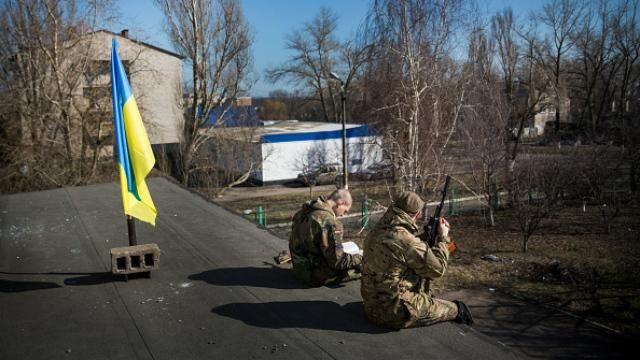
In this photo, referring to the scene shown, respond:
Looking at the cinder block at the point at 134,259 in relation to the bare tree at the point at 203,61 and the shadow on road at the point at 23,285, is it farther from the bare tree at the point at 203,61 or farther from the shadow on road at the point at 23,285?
the bare tree at the point at 203,61

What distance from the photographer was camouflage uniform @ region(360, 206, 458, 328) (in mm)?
3881

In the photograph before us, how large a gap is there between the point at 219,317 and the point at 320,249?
112 centimetres

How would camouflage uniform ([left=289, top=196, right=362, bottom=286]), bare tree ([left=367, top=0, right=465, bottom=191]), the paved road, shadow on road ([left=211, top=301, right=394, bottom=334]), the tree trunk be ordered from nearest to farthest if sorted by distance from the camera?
the paved road
shadow on road ([left=211, top=301, right=394, bottom=334])
camouflage uniform ([left=289, top=196, right=362, bottom=286])
bare tree ([left=367, top=0, right=465, bottom=191])
the tree trunk

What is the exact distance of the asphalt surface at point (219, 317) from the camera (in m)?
3.76

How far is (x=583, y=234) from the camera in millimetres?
14227

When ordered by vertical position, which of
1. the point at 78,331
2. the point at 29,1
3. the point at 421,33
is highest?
the point at 29,1

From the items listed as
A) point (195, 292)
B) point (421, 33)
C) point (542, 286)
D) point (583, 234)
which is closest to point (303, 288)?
point (195, 292)

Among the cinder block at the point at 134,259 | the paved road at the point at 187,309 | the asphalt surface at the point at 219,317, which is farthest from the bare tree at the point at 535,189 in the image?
the cinder block at the point at 134,259

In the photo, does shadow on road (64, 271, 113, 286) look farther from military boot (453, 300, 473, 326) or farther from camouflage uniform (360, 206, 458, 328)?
military boot (453, 300, 473, 326)

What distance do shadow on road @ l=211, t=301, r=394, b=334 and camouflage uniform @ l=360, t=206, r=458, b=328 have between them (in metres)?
0.18

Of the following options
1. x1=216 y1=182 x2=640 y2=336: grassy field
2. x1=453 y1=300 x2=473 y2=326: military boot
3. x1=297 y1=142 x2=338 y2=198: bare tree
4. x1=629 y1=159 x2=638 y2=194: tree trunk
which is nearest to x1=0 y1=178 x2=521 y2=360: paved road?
x1=453 y1=300 x2=473 y2=326: military boot

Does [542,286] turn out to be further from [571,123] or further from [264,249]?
[571,123]

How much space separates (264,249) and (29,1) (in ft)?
49.1

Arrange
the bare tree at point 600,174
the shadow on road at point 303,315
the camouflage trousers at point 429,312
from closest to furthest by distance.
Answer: the camouflage trousers at point 429,312 → the shadow on road at point 303,315 → the bare tree at point 600,174
